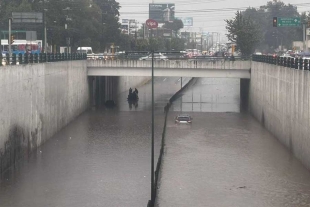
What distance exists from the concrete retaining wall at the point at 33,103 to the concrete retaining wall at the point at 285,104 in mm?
14507

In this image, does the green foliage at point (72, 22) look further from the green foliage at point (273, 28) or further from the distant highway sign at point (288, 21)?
the green foliage at point (273, 28)

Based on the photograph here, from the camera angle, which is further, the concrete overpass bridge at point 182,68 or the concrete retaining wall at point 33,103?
the concrete overpass bridge at point 182,68

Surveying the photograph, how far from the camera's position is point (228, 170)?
33188 millimetres

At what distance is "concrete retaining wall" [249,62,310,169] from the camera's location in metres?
33.2

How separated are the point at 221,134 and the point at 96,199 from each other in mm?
20364

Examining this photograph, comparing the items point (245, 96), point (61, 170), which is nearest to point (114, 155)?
point (61, 170)

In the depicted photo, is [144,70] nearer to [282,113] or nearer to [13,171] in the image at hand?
[282,113]

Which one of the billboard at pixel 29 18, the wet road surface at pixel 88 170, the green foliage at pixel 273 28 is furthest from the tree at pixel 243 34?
the green foliage at pixel 273 28

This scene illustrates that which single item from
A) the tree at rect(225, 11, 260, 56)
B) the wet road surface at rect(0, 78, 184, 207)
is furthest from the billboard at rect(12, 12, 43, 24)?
the tree at rect(225, 11, 260, 56)

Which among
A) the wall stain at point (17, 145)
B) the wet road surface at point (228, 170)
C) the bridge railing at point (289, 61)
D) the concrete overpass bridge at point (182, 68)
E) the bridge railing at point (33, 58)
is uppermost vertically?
the bridge railing at point (33, 58)

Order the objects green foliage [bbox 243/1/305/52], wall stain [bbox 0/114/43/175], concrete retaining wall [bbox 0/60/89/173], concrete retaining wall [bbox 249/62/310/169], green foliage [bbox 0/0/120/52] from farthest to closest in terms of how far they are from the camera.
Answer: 1. green foliage [bbox 243/1/305/52]
2. green foliage [bbox 0/0/120/52]
3. concrete retaining wall [bbox 249/62/310/169]
4. concrete retaining wall [bbox 0/60/89/173]
5. wall stain [bbox 0/114/43/175]

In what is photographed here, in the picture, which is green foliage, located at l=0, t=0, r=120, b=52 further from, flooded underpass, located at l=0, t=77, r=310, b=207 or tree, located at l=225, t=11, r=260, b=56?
flooded underpass, located at l=0, t=77, r=310, b=207

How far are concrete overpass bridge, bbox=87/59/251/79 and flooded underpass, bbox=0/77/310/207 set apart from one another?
26.9 feet

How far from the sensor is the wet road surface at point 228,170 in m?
27.2
